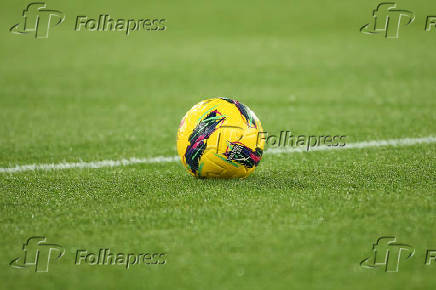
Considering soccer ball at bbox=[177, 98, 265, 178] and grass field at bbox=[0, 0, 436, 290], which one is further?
soccer ball at bbox=[177, 98, 265, 178]

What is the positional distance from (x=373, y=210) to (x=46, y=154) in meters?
4.64

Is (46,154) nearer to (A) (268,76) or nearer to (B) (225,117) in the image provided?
(B) (225,117)

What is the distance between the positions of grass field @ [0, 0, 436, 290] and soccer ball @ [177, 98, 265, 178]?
20 cm

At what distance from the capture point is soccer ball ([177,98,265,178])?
562cm

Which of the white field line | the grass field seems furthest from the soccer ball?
the white field line

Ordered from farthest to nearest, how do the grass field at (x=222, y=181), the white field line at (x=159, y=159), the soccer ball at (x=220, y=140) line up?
the white field line at (x=159, y=159), the soccer ball at (x=220, y=140), the grass field at (x=222, y=181)

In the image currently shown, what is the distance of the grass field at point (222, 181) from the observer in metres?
3.82

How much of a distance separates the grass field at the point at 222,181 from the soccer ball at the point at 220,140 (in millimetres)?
202

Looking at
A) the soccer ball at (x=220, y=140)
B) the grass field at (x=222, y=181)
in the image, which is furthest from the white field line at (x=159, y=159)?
the soccer ball at (x=220, y=140)

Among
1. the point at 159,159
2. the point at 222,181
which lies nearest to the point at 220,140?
the point at 222,181

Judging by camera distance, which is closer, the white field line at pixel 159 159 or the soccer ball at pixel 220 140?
the soccer ball at pixel 220 140

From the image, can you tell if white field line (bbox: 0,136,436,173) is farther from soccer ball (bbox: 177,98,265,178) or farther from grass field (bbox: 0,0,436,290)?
soccer ball (bbox: 177,98,265,178)

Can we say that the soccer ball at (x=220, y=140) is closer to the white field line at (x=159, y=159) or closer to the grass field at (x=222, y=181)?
the grass field at (x=222, y=181)

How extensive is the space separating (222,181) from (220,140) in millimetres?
446
